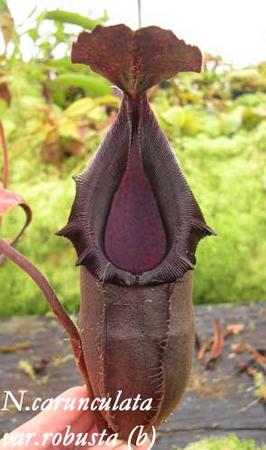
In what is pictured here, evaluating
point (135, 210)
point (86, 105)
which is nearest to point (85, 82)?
point (86, 105)

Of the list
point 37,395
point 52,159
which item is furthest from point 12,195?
point 52,159

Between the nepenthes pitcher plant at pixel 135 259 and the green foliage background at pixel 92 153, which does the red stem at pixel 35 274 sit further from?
the green foliage background at pixel 92 153

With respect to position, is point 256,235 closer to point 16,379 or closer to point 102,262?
point 16,379

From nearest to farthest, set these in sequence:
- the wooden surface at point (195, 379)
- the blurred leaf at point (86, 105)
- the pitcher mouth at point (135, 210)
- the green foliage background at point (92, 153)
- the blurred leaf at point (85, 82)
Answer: the pitcher mouth at point (135, 210)
the wooden surface at point (195, 379)
the green foliage background at point (92, 153)
the blurred leaf at point (86, 105)
the blurred leaf at point (85, 82)

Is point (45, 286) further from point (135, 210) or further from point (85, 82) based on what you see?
point (85, 82)

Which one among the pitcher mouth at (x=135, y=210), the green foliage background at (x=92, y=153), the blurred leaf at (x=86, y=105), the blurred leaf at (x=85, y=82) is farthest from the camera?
the blurred leaf at (x=85, y=82)

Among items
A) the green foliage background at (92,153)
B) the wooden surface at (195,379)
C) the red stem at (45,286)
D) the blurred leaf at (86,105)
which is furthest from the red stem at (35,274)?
the blurred leaf at (86,105)
